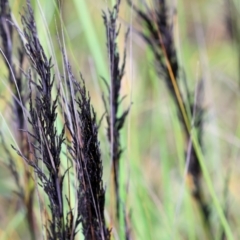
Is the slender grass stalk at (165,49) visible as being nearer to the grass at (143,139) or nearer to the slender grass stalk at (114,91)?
the grass at (143,139)

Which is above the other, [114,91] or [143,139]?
[143,139]

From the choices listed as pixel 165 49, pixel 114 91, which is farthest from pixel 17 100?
pixel 165 49

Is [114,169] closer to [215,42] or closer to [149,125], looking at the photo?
[149,125]

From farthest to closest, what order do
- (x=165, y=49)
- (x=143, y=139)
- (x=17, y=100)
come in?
(x=143, y=139), (x=165, y=49), (x=17, y=100)

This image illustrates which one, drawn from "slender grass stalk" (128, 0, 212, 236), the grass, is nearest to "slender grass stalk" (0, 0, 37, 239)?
the grass

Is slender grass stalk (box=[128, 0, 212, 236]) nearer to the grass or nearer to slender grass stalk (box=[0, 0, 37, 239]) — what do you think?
the grass

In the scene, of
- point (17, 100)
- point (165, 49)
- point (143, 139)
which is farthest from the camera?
point (143, 139)

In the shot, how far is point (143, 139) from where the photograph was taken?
132 centimetres

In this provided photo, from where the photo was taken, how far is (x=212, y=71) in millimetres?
1396

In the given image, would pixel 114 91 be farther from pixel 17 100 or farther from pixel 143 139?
pixel 143 139

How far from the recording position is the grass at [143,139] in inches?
22.2

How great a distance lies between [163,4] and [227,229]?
0.33 m

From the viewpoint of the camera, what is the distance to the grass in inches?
22.2

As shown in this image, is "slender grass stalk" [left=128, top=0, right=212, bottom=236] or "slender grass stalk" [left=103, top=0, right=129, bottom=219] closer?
"slender grass stalk" [left=103, top=0, right=129, bottom=219]
